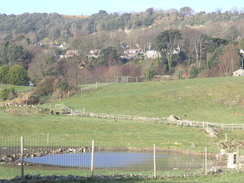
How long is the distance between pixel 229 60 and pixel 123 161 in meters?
103

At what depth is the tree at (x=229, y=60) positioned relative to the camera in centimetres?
13712

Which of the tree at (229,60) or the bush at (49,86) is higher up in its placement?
the tree at (229,60)

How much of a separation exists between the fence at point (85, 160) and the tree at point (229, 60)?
304ft

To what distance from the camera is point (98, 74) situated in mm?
148375

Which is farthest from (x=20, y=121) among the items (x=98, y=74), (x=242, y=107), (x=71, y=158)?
(x=98, y=74)

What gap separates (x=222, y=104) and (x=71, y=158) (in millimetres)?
46891

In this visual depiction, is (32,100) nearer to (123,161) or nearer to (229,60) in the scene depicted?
(123,161)

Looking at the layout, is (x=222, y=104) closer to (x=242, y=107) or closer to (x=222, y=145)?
(x=242, y=107)

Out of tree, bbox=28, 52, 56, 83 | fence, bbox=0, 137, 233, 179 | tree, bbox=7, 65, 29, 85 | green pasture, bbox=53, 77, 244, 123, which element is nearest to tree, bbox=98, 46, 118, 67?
tree, bbox=28, 52, 56, 83

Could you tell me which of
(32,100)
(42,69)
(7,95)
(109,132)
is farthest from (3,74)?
(109,132)

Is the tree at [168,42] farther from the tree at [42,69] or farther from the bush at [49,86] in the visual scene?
the bush at [49,86]

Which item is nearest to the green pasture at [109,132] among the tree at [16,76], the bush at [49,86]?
the bush at [49,86]

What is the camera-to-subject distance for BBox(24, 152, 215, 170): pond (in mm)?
36844

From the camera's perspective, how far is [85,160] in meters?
39.1
